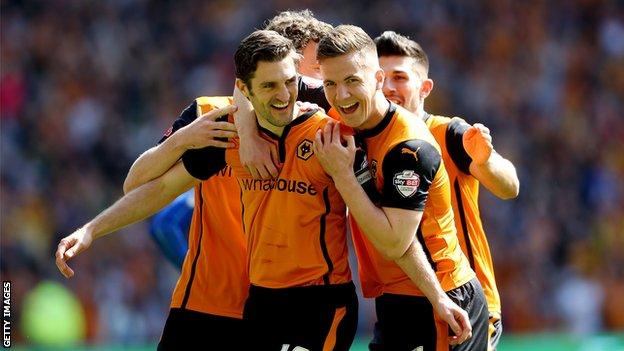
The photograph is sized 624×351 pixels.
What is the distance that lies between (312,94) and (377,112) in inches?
23.1

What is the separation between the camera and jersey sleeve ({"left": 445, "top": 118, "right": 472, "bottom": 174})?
18.0ft

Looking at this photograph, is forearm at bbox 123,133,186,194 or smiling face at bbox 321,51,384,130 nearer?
smiling face at bbox 321,51,384,130

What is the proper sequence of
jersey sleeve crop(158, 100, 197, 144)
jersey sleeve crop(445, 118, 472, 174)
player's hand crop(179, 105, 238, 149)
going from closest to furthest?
player's hand crop(179, 105, 238, 149) < jersey sleeve crop(445, 118, 472, 174) < jersey sleeve crop(158, 100, 197, 144)

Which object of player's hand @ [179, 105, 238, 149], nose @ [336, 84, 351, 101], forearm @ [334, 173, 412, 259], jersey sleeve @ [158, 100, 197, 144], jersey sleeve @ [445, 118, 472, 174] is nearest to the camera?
forearm @ [334, 173, 412, 259]

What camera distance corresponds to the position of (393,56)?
611 centimetres

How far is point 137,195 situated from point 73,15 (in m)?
10.5

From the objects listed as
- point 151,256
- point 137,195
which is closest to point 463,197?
point 137,195

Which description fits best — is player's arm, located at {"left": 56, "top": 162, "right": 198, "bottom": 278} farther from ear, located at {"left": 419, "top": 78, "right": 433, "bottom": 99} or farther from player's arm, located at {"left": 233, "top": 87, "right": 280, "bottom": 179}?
ear, located at {"left": 419, "top": 78, "right": 433, "bottom": 99}

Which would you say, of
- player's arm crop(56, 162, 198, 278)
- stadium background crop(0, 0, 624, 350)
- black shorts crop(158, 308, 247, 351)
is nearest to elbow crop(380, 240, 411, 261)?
player's arm crop(56, 162, 198, 278)

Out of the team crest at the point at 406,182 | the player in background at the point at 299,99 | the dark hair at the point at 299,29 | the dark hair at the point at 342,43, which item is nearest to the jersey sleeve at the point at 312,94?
the player in background at the point at 299,99

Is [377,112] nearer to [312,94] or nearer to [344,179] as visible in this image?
[344,179]

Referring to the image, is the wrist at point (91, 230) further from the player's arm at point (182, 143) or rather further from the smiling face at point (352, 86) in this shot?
the smiling face at point (352, 86)

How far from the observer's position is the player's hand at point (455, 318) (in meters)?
5.11

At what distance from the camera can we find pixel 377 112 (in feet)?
16.9
